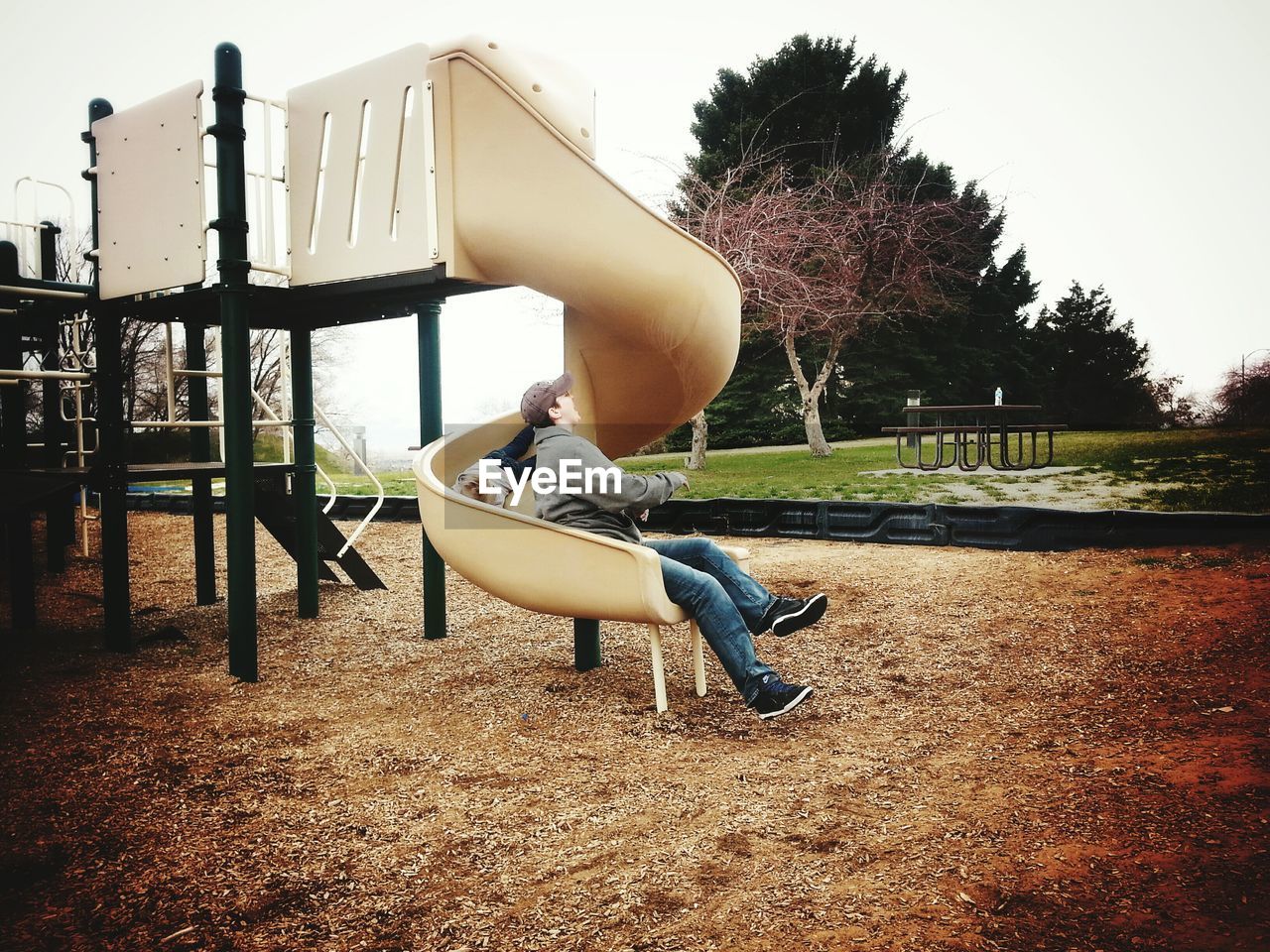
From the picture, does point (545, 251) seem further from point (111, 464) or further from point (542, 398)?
point (111, 464)

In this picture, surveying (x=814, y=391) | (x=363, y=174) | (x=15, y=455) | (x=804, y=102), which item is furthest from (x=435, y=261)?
(x=804, y=102)

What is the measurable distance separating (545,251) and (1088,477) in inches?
367

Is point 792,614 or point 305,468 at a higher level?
point 305,468

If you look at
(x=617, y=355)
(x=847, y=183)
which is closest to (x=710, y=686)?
(x=617, y=355)

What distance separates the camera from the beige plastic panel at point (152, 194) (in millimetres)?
4203

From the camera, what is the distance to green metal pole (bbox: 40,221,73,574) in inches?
289

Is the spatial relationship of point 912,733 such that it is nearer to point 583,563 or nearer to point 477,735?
point 583,563

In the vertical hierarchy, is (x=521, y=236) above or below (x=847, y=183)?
below

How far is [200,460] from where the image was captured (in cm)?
619

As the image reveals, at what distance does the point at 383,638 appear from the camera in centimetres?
507

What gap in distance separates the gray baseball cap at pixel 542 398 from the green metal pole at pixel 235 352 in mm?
1465

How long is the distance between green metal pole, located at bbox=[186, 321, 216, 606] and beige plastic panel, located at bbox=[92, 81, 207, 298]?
1194mm

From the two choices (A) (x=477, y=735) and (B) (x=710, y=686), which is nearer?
(A) (x=477, y=735)

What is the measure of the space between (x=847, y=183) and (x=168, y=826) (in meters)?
18.5
